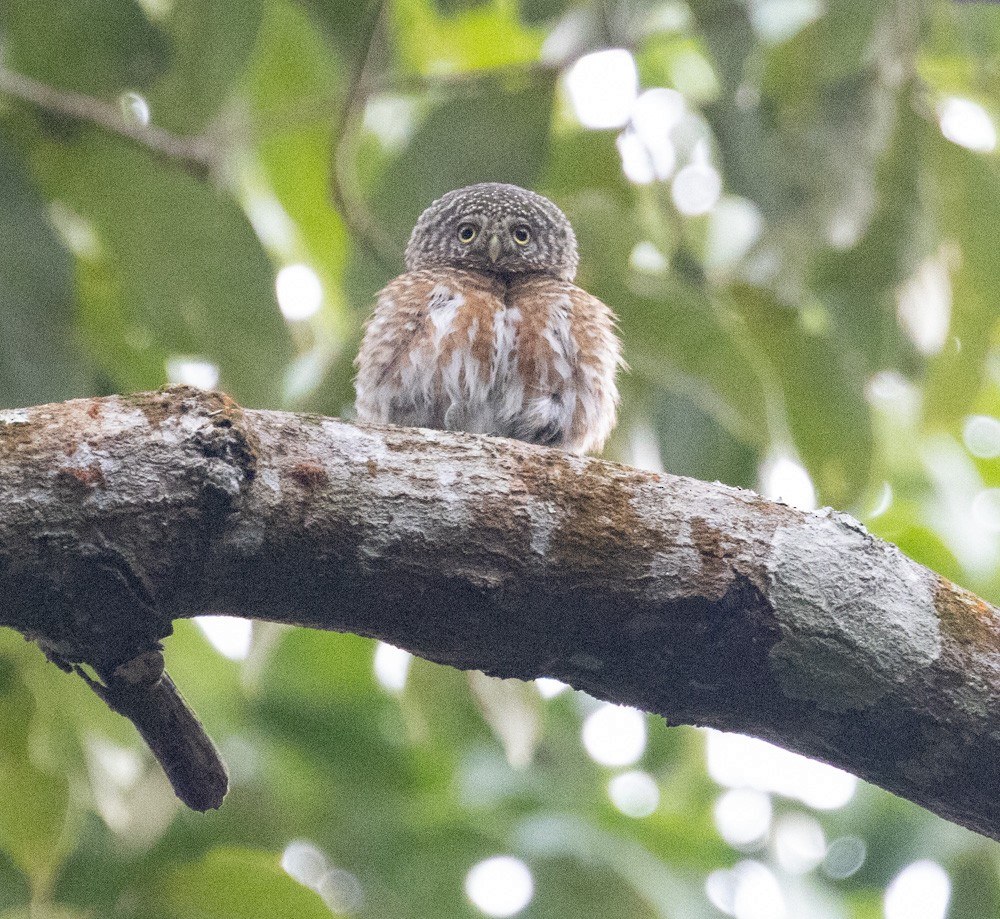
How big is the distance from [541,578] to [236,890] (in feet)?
4.44

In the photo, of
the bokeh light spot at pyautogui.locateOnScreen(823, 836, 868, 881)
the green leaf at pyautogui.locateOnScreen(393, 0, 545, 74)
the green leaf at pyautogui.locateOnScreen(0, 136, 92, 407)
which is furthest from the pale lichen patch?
the bokeh light spot at pyautogui.locateOnScreen(823, 836, 868, 881)

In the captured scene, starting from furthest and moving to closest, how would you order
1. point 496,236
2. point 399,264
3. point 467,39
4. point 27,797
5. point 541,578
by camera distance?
point 467,39 → point 496,236 → point 399,264 → point 27,797 → point 541,578

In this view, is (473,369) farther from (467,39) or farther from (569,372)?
(467,39)

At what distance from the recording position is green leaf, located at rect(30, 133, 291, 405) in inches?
143

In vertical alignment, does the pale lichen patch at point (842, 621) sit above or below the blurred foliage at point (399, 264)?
below

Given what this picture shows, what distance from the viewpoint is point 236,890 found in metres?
3.11

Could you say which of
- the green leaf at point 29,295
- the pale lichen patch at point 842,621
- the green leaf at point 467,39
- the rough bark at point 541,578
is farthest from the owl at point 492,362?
the pale lichen patch at point 842,621

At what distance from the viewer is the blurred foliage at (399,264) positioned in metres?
3.57

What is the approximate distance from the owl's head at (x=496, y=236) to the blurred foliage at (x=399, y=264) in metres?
0.23

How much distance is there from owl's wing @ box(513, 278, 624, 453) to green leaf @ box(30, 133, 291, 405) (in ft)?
2.29

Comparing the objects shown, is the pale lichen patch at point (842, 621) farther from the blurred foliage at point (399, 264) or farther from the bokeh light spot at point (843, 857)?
the bokeh light spot at point (843, 857)

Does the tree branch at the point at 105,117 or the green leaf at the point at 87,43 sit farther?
the tree branch at the point at 105,117

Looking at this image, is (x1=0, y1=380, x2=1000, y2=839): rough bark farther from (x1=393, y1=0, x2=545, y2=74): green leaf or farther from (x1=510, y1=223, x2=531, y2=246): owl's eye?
(x1=393, y1=0, x2=545, y2=74): green leaf

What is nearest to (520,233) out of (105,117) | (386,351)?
(386,351)
